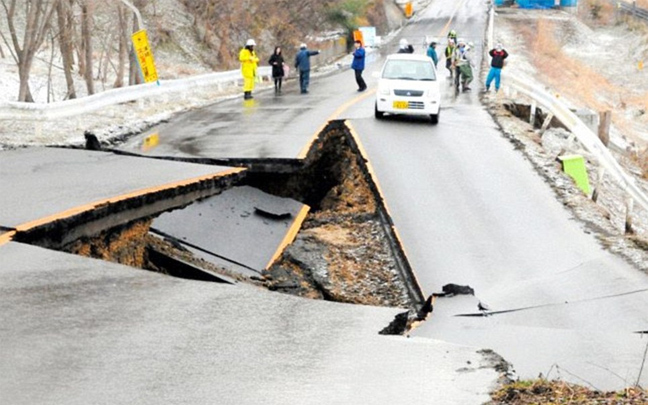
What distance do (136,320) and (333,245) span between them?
6.00m

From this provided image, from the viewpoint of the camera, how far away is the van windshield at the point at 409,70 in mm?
22703

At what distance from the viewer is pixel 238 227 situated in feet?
44.5

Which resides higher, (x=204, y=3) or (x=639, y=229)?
(x=204, y=3)

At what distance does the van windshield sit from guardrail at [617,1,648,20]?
51.3m

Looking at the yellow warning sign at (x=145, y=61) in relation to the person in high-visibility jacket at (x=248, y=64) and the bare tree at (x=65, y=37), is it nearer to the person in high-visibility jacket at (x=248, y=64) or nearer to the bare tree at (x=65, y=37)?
the person in high-visibility jacket at (x=248, y=64)

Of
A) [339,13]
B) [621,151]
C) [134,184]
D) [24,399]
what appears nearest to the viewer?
[24,399]

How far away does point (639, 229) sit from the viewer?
18.5 metres

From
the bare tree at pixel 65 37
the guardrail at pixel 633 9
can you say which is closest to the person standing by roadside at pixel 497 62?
the bare tree at pixel 65 37

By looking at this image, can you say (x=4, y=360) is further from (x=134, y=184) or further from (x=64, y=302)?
(x=134, y=184)

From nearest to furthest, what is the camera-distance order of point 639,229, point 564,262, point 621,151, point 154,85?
point 564,262
point 639,229
point 154,85
point 621,151

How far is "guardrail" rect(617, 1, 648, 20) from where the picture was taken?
68.9 m

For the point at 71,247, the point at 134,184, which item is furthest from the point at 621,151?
the point at 71,247

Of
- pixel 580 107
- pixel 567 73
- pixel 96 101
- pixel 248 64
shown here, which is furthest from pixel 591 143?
pixel 567 73

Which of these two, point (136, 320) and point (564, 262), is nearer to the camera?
point (136, 320)
